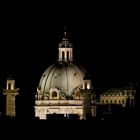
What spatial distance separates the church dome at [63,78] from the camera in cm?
12081

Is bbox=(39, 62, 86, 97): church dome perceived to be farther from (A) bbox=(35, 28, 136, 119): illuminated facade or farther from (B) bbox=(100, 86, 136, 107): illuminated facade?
(B) bbox=(100, 86, 136, 107): illuminated facade

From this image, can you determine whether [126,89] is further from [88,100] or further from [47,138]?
[47,138]

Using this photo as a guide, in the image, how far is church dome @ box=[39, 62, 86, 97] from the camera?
12081 cm

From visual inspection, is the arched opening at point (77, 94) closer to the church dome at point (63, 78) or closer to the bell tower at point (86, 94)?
the church dome at point (63, 78)

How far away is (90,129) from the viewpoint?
8681cm

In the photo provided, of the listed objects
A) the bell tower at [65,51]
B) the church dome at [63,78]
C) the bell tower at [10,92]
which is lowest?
the bell tower at [10,92]

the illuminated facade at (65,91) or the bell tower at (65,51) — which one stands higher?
the bell tower at (65,51)

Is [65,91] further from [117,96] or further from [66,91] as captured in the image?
[117,96]

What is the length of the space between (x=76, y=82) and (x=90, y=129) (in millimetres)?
34054

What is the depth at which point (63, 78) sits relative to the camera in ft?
398

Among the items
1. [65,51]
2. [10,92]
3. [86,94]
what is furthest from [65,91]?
[10,92]

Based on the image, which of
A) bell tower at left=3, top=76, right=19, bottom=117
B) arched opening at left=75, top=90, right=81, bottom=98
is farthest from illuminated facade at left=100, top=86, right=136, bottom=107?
bell tower at left=3, top=76, right=19, bottom=117

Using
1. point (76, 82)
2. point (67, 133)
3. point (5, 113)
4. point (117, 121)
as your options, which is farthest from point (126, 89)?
point (67, 133)

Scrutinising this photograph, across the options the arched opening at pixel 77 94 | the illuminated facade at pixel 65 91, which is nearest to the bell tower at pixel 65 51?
the illuminated facade at pixel 65 91
